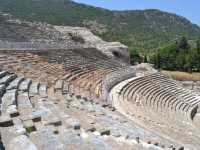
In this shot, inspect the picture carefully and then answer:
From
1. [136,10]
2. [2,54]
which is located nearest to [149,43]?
[136,10]

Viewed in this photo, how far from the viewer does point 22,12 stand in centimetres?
9625

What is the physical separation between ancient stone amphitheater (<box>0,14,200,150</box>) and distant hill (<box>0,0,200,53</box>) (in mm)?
57673

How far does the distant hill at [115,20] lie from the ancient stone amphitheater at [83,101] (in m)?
57.7

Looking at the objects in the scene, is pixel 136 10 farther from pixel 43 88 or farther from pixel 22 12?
pixel 43 88

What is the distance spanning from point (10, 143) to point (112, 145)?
167 centimetres

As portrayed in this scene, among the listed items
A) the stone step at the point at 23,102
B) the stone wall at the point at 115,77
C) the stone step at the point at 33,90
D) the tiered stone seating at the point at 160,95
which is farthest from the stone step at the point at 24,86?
the tiered stone seating at the point at 160,95

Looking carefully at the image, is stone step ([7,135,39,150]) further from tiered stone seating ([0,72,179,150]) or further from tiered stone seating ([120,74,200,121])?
tiered stone seating ([120,74,200,121])

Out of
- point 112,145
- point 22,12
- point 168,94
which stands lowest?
point 168,94

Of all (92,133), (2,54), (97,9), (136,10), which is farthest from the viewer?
(136,10)

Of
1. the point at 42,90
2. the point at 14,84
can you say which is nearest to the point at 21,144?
the point at 14,84

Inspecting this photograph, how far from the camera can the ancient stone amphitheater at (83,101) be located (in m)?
5.91

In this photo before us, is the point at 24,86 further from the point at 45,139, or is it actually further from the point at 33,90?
the point at 45,139

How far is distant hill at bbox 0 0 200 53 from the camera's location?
98000mm

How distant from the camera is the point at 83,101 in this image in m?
11.2
